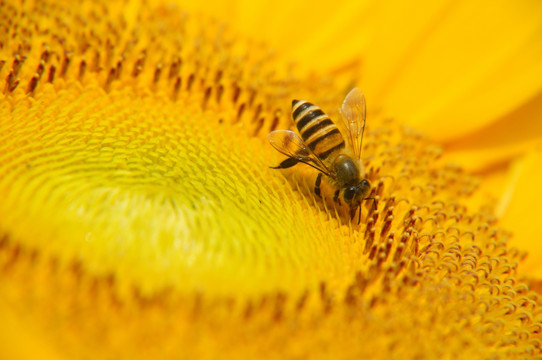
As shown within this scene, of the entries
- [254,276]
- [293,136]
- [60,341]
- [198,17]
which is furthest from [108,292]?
[198,17]

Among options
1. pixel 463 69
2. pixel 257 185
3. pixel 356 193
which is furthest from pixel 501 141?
pixel 257 185

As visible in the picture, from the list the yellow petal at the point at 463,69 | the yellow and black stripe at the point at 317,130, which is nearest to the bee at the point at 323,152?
the yellow and black stripe at the point at 317,130

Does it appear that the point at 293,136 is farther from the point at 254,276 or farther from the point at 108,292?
the point at 108,292

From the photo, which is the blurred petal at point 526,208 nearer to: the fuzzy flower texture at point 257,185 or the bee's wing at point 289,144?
the fuzzy flower texture at point 257,185

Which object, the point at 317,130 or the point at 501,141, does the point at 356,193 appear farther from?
the point at 501,141

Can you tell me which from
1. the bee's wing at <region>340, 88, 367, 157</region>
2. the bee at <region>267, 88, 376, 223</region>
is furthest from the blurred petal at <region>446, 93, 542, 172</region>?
the bee at <region>267, 88, 376, 223</region>

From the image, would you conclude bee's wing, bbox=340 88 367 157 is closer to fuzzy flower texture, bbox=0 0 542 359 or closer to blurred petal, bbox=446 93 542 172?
fuzzy flower texture, bbox=0 0 542 359
